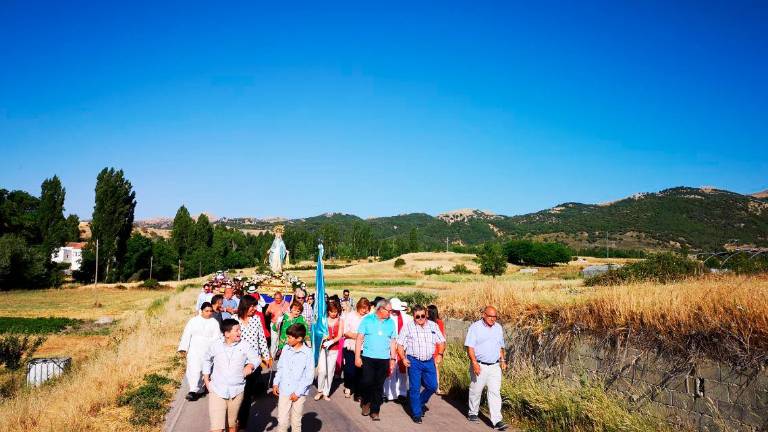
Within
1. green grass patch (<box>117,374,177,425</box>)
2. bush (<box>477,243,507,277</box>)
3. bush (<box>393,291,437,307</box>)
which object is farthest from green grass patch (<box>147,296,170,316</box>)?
bush (<box>477,243,507,277</box>)

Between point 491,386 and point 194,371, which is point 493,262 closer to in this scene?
point 491,386

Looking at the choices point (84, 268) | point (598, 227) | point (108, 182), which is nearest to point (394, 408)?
point (108, 182)

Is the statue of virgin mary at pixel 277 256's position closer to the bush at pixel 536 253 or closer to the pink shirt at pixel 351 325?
the pink shirt at pixel 351 325

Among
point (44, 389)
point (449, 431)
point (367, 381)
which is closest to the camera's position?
point (449, 431)

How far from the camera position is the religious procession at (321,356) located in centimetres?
652

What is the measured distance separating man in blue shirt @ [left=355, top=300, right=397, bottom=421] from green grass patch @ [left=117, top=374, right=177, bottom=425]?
3.20m

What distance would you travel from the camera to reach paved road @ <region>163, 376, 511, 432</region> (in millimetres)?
7848

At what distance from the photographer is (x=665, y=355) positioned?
681 centimetres

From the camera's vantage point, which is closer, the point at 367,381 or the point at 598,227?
the point at 367,381

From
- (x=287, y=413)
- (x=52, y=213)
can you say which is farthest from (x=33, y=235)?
(x=287, y=413)

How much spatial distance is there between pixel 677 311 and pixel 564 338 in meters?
2.13

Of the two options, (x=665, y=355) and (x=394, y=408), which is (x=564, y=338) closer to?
(x=665, y=355)

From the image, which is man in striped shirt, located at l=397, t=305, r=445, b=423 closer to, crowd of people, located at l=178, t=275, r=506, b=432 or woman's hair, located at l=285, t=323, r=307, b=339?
crowd of people, located at l=178, t=275, r=506, b=432

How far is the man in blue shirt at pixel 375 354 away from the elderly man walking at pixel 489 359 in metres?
1.31
